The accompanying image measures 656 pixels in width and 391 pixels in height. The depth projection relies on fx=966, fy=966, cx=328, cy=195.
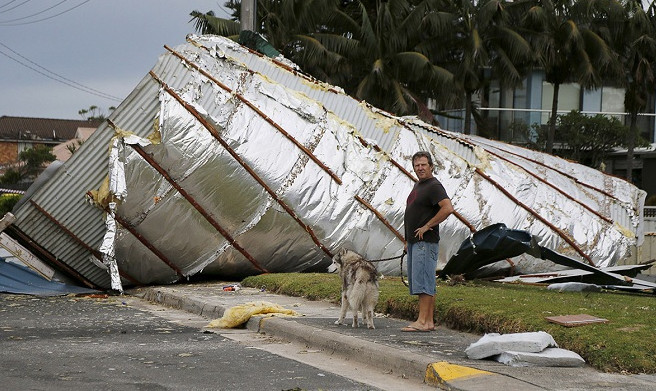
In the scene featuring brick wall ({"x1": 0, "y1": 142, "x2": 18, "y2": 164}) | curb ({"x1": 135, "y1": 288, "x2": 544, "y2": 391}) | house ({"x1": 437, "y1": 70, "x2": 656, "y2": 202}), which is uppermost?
brick wall ({"x1": 0, "y1": 142, "x2": 18, "y2": 164})

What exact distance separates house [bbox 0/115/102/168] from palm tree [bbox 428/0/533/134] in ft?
208

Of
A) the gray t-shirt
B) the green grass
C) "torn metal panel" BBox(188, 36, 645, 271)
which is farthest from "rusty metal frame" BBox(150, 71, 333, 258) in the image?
the gray t-shirt

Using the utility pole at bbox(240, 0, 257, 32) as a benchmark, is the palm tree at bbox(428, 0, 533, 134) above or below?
above

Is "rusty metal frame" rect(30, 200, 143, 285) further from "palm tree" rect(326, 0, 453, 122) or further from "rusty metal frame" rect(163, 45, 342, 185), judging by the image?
"palm tree" rect(326, 0, 453, 122)

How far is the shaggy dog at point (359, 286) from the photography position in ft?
31.8

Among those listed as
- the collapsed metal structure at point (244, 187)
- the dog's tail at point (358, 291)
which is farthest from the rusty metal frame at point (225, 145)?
the dog's tail at point (358, 291)

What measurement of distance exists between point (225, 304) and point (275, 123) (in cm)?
444

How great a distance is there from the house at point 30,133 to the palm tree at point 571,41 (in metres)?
64.4

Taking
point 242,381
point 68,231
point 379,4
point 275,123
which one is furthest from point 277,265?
point 379,4

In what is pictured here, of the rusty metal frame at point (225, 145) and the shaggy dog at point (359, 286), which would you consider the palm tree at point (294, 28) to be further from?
the shaggy dog at point (359, 286)

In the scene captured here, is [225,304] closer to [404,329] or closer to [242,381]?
[404,329]

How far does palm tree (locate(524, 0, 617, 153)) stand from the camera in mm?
41875

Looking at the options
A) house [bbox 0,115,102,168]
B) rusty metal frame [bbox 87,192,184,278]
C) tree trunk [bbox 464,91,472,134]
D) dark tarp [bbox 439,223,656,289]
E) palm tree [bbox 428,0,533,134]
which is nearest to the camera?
dark tarp [bbox 439,223,656,289]

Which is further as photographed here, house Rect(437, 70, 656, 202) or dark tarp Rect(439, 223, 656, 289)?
house Rect(437, 70, 656, 202)
